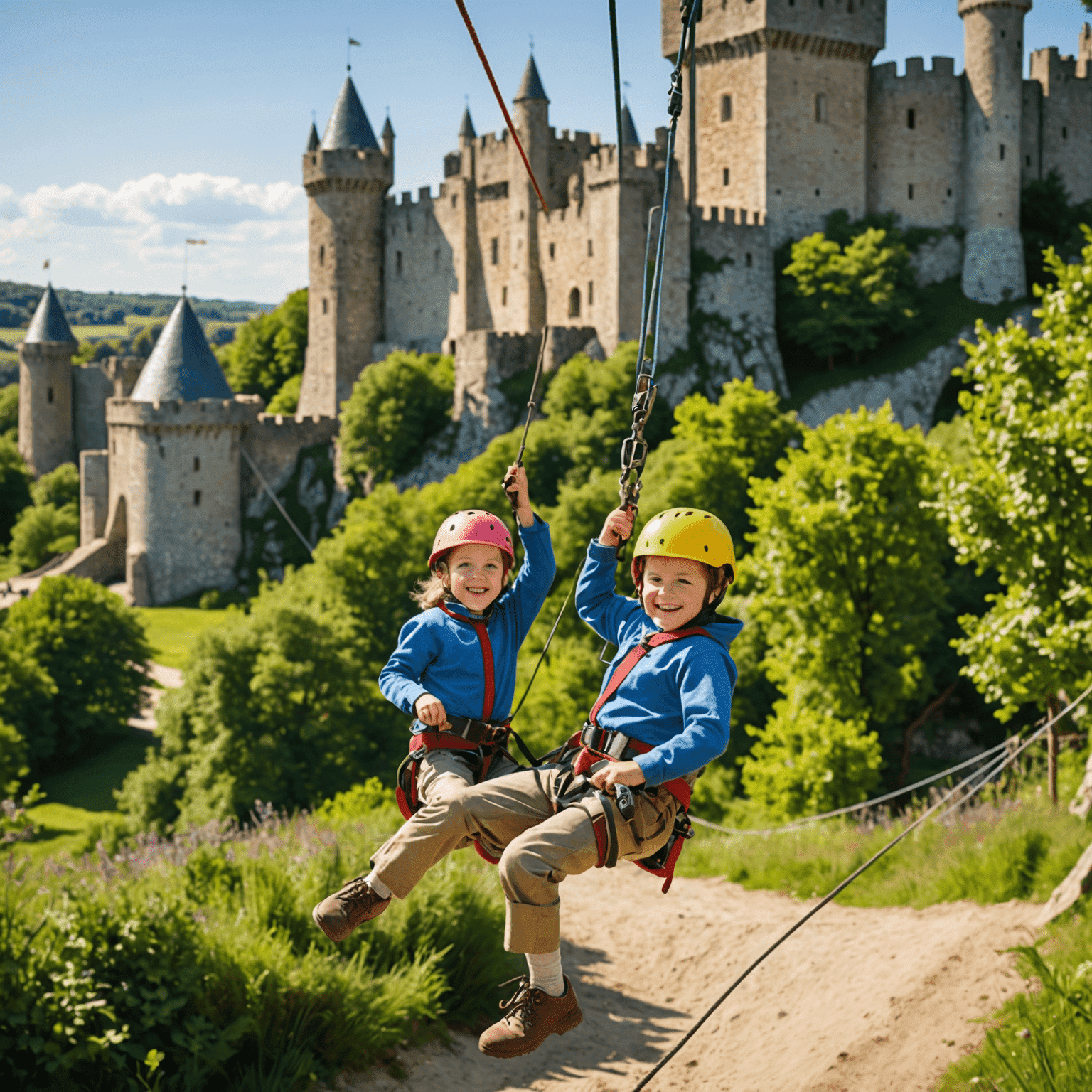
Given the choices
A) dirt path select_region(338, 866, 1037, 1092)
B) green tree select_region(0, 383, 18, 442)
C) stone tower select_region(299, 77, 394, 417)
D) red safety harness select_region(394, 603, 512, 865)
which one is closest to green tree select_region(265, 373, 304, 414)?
stone tower select_region(299, 77, 394, 417)

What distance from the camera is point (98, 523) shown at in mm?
49281

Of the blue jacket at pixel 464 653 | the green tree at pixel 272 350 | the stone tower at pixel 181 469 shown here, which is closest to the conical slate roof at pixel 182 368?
the stone tower at pixel 181 469

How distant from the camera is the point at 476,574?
14.9ft

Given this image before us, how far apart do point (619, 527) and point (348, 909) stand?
63.3 inches

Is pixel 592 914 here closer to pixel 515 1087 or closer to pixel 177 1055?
pixel 515 1087

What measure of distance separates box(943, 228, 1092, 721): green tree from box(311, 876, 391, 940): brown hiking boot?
9.15 metres

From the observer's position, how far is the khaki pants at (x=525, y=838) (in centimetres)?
384

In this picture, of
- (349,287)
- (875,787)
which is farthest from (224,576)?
(875,787)

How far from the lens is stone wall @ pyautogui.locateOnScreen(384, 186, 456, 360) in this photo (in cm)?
4797

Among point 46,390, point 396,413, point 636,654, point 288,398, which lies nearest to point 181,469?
point 396,413

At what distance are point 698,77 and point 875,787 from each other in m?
28.8

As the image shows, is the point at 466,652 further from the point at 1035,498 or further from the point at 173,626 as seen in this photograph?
the point at 173,626

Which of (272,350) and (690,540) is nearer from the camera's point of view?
(690,540)

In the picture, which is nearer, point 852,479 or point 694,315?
point 852,479
